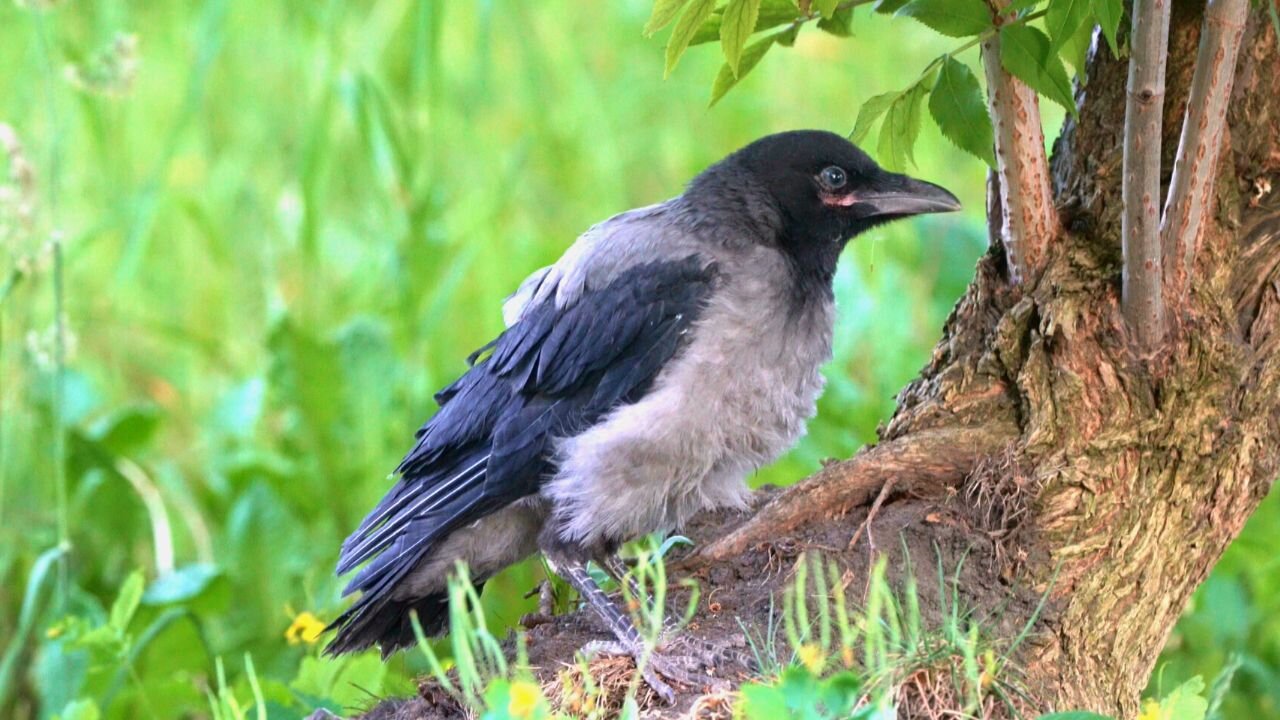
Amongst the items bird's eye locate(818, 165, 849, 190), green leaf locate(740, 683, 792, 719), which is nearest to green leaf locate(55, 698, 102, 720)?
green leaf locate(740, 683, 792, 719)

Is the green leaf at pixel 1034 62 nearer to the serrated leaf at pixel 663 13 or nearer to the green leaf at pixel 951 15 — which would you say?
the green leaf at pixel 951 15

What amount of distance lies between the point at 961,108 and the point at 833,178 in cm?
70

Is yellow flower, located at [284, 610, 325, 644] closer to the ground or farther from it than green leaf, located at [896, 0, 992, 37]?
closer to the ground

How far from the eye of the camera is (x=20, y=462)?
5305 mm

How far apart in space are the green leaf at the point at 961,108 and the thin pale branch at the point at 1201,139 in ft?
1.35

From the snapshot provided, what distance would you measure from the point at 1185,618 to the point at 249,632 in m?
3.10

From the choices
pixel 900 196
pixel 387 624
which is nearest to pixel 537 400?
pixel 387 624

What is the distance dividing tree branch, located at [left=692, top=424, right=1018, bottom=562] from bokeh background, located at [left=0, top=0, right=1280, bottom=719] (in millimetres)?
840

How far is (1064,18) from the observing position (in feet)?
8.43

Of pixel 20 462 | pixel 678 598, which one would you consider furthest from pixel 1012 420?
pixel 20 462

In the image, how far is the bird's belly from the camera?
10.4ft

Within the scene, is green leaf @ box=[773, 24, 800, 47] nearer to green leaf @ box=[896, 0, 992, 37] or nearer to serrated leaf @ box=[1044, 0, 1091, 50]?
green leaf @ box=[896, 0, 992, 37]

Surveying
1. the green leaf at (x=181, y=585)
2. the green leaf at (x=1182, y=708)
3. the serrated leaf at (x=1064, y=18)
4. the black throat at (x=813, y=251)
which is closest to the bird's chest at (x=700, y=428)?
the black throat at (x=813, y=251)

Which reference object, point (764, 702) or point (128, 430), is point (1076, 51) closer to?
point (764, 702)
